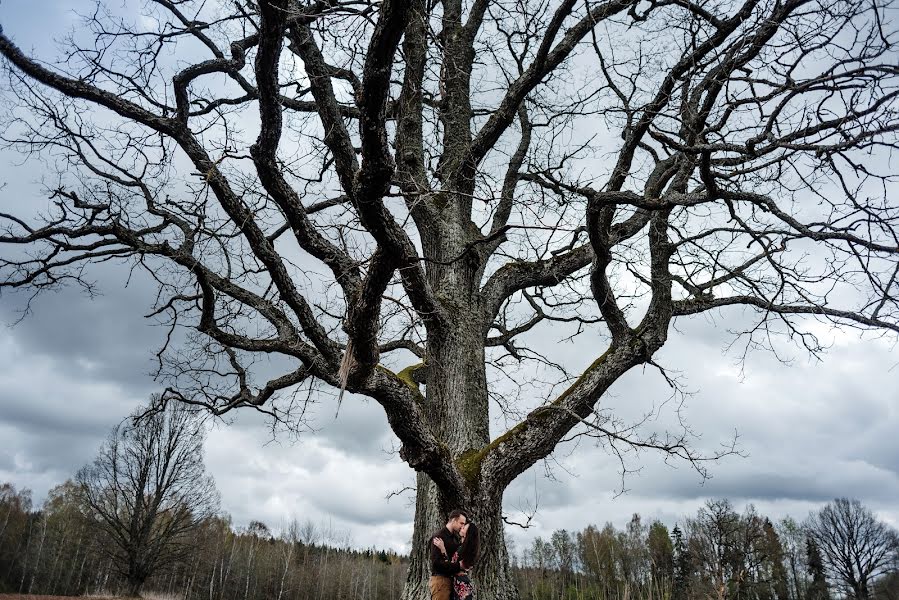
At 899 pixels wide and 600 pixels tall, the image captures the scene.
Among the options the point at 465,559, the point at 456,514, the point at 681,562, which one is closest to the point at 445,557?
the point at 465,559

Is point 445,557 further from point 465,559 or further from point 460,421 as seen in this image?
point 460,421

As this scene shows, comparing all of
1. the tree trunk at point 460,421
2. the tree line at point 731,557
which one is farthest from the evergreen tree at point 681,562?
the tree trunk at point 460,421

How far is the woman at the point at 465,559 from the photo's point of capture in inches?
194

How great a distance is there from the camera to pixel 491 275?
6879 millimetres

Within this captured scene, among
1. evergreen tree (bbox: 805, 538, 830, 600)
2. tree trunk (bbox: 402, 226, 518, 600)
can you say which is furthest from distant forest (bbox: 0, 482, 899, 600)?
tree trunk (bbox: 402, 226, 518, 600)

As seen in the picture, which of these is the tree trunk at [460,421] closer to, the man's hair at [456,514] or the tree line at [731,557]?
the man's hair at [456,514]

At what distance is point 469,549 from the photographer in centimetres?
493

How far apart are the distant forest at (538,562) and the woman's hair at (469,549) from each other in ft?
101

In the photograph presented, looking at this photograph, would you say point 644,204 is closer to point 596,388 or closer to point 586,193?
point 586,193

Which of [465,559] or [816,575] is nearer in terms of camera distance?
[465,559]

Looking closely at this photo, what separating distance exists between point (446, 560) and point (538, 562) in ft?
175

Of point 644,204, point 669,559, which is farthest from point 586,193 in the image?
point 669,559

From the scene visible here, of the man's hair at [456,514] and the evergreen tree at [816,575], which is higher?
the man's hair at [456,514]

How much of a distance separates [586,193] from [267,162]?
2.68 metres
